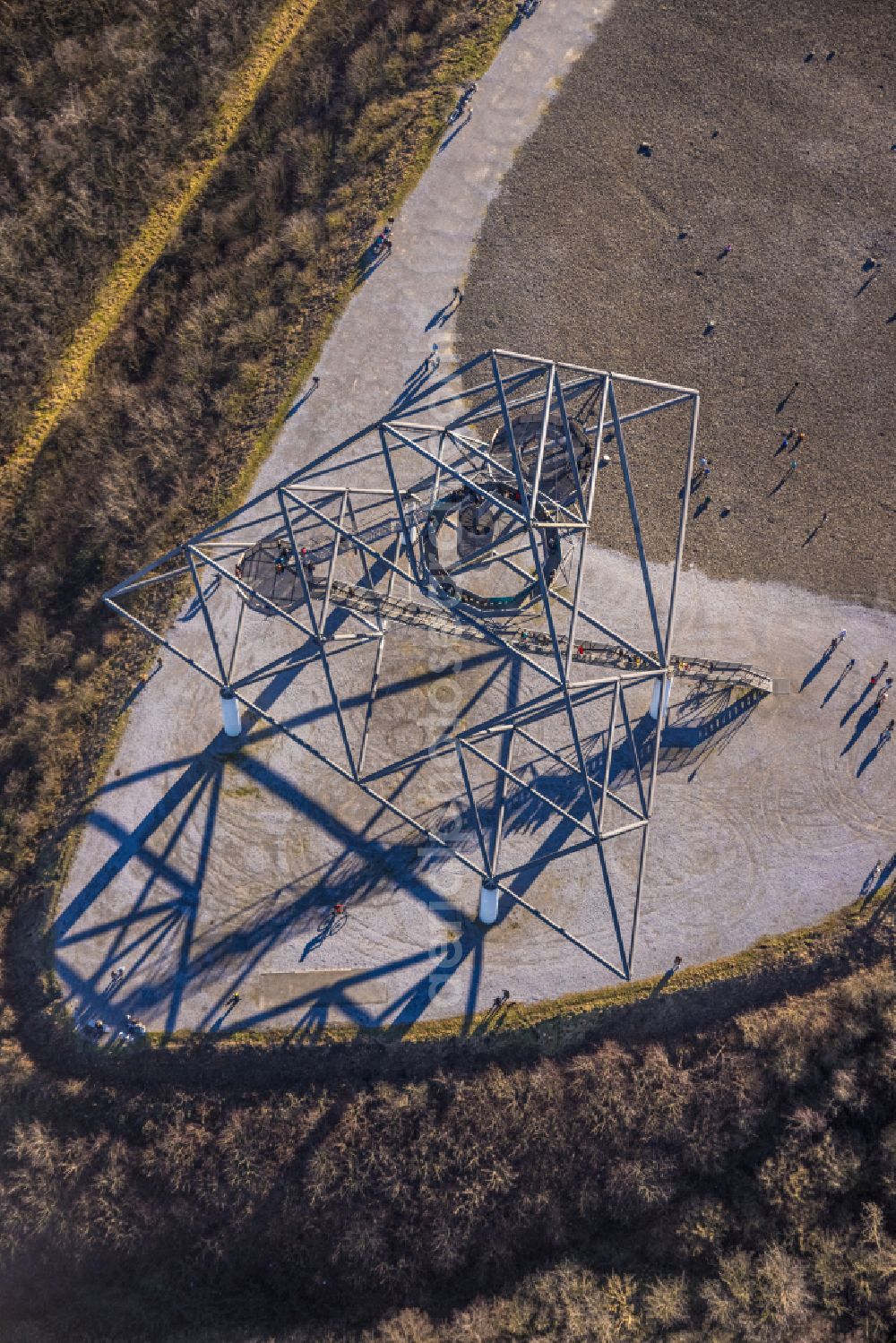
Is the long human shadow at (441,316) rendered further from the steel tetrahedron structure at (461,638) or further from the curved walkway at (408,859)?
the curved walkway at (408,859)

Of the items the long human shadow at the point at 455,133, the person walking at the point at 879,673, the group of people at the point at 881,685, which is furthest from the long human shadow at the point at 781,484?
the long human shadow at the point at 455,133

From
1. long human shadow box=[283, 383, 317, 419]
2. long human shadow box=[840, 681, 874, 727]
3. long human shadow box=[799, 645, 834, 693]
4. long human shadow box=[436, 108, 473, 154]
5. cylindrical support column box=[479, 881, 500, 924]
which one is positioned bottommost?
cylindrical support column box=[479, 881, 500, 924]

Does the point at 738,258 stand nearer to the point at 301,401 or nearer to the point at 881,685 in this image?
the point at 881,685

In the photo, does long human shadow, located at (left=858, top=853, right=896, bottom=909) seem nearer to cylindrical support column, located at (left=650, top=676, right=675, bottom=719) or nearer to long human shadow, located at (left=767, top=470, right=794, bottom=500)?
cylindrical support column, located at (left=650, top=676, right=675, bottom=719)

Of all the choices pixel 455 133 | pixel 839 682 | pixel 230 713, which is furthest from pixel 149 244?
pixel 839 682

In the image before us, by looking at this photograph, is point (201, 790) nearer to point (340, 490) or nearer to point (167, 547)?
point (167, 547)

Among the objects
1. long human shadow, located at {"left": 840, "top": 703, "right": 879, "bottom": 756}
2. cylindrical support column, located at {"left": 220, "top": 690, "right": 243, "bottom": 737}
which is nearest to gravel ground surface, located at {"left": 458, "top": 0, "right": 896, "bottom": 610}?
long human shadow, located at {"left": 840, "top": 703, "right": 879, "bottom": 756}
